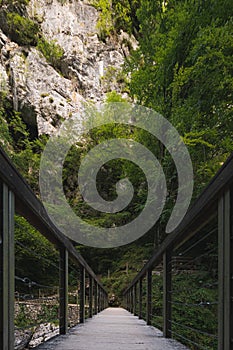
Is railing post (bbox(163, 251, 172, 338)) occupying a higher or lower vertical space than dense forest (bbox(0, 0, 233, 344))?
lower

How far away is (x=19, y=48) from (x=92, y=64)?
4.30 metres

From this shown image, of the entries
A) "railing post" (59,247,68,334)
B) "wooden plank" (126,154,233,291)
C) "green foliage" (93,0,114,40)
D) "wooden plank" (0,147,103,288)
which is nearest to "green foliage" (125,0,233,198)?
"railing post" (59,247,68,334)

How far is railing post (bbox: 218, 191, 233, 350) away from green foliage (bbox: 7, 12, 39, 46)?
19781 mm

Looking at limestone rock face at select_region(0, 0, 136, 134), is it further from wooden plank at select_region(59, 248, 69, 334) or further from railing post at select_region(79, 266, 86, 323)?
wooden plank at select_region(59, 248, 69, 334)

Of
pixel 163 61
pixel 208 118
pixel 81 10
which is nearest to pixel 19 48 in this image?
pixel 81 10

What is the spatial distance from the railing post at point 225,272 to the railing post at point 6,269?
70 cm

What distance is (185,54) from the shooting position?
7859 millimetres

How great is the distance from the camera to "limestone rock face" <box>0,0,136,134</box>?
701 inches

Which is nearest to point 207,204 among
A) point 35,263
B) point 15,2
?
point 35,263

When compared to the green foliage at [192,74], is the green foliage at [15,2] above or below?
above

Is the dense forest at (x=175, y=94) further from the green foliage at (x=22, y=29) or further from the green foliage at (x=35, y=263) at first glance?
the green foliage at (x=22, y=29)

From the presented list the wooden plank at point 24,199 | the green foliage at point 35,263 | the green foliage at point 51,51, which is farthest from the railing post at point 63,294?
the green foliage at point 51,51

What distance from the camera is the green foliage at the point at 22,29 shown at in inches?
718

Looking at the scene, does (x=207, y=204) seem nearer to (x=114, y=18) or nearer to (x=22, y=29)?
(x=22, y=29)
